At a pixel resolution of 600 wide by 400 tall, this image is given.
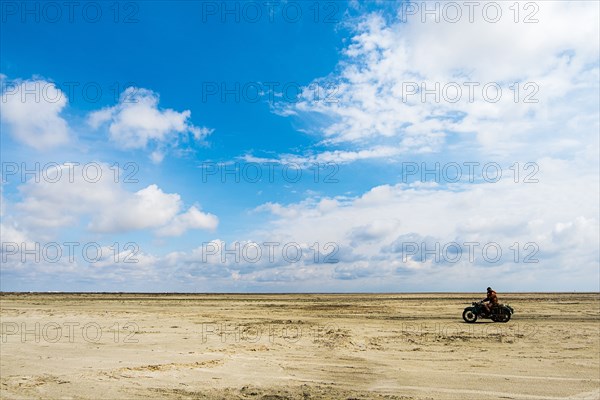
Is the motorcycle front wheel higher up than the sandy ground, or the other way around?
the sandy ground

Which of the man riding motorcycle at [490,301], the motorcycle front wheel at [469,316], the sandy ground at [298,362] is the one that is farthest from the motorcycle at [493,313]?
the sandy ground at [298,362]

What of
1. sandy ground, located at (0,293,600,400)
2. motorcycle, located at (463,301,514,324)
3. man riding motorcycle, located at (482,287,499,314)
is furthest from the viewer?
man riding motorcycle, located at (482,287,499,314)

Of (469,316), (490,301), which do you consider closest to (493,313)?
(490,301)

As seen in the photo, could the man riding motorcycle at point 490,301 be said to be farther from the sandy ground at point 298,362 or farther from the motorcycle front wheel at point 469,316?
the sandy ground at point 298,362

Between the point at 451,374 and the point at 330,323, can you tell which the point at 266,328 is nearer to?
the point at 330,323

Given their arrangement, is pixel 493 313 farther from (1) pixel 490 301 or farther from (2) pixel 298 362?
(2) pixel 298 362

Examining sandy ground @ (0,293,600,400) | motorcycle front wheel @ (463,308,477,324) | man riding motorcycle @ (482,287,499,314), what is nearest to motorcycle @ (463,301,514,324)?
motorcycle front wheel @ (463,308,477,324)

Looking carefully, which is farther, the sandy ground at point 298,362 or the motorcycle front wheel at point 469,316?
the motorcycle front wheel at point 469,316

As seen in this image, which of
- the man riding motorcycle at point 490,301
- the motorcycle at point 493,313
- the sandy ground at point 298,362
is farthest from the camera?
the man riding motorcycle at point 490,301

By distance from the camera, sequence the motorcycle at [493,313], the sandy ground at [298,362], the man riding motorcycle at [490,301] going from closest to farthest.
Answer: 1. the sandy ground at [298,362]
2. the motorcycle at [493,313]
3. the man riding motorcycle at [490,301]

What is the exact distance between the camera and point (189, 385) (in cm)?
1119

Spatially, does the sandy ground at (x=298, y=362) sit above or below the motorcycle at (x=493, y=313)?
above

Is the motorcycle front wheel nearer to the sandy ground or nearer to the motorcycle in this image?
the motorcycle

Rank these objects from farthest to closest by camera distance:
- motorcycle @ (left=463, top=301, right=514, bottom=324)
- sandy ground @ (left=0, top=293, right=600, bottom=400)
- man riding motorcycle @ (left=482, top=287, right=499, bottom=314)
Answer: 1. man riding motorcycle @ (left=482, top=287, right=499, bottom=314)
2. motorcycle @ (left=463, top=301, right=514, bottom=324)
3. sandy ground @ (left=0, top=293, right=600, bottom=400)
